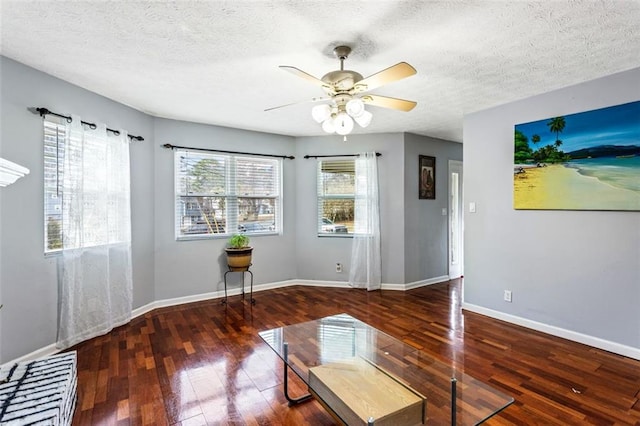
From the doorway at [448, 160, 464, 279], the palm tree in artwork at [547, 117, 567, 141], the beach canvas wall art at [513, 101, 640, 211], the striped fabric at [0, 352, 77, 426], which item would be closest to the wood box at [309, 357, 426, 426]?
the striped fabric at [0, 352, 77, 426]

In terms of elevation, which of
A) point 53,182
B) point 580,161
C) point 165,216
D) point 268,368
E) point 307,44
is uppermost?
point 307,44

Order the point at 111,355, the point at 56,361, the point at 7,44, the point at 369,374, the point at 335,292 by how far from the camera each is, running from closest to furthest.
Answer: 1. the point at 369,374
2. the point at 56,361
3. the point at 7,44
4. the point at 111,355
5. the point at 335,292

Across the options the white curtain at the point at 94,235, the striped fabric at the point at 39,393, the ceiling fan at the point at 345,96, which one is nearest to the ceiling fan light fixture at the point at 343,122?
the ceiling fan at the point at 345,96

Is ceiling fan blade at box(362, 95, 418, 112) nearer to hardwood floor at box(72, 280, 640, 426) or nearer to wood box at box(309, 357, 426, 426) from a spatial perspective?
wood box at box(309, 357, 426, 426)

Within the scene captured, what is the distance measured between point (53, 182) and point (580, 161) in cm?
477

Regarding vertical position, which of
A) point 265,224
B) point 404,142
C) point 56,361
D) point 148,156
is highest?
point 404,142

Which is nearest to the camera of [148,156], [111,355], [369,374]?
[369,374]

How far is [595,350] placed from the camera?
2.72 meters

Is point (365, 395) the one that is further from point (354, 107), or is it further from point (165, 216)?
point (165, 216)

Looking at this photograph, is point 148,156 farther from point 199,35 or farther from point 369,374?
point 369,374

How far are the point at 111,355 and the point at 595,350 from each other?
4222 mm

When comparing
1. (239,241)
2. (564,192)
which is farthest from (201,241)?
(564,192)

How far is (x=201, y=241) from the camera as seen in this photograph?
423cm

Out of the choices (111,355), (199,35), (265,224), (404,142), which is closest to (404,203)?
(404,142)
